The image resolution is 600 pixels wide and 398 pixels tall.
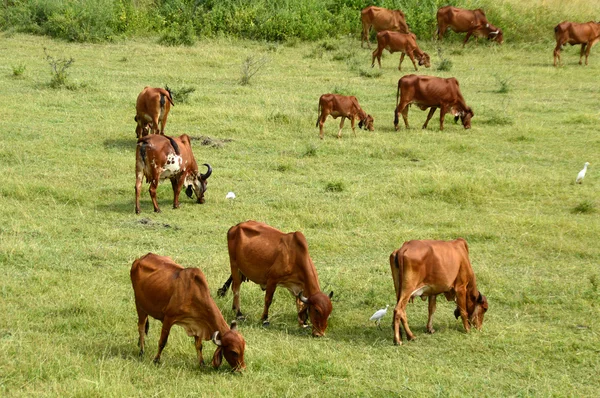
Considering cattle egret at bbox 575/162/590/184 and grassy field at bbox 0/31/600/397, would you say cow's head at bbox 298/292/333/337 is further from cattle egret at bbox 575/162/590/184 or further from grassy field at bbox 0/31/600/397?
cattle egret at bbox 575/162/590/184

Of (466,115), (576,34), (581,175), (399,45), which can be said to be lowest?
(581,175)

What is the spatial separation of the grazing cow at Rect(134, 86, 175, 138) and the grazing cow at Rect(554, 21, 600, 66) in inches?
486

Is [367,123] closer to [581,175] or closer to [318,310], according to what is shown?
[581,175]

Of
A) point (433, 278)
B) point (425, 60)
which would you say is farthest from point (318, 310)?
point (425, 60)

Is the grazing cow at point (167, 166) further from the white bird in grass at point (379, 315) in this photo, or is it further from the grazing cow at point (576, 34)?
the grazing cow at point (576, 34)

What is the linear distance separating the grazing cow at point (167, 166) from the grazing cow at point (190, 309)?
478 cm

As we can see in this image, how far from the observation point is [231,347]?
6953 mm

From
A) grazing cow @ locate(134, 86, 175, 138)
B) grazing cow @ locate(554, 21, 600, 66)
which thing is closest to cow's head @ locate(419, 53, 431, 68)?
grazing cow @ locate(554, 21, 600, 66)

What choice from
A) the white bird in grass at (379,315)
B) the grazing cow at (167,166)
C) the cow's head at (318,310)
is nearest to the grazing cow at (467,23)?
the grazing cow at (167,166)

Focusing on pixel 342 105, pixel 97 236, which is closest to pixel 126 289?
pixel 97 236

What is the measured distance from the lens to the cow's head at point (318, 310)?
795 cm

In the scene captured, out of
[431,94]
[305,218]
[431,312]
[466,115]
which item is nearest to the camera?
[431,312]

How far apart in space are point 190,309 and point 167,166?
205 inches

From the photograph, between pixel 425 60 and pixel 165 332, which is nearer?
pixel 165 332
